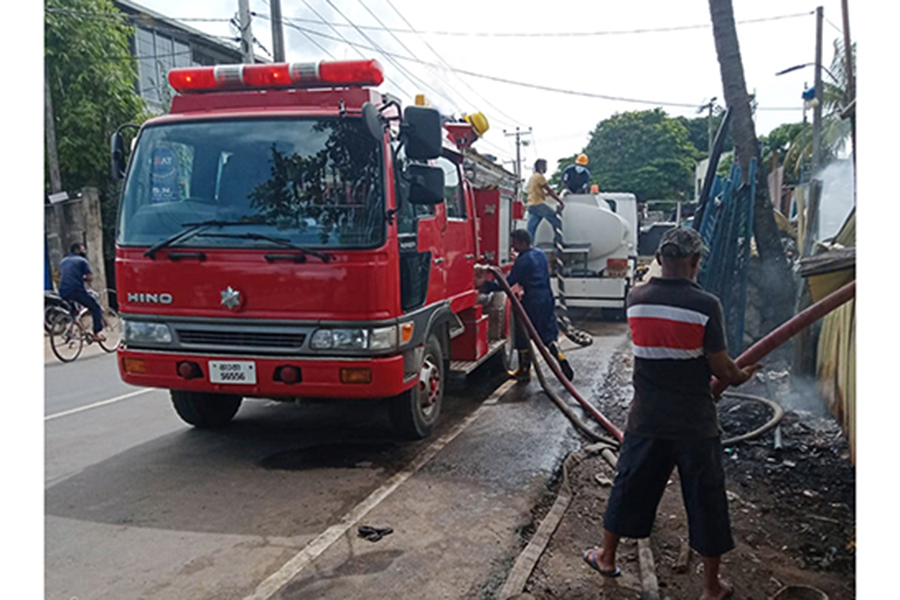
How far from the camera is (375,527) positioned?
12.2 ft

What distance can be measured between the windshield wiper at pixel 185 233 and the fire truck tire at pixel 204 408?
146cm

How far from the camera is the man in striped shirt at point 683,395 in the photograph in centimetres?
297

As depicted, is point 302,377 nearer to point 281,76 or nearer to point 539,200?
point 281,76

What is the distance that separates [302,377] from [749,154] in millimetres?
5567

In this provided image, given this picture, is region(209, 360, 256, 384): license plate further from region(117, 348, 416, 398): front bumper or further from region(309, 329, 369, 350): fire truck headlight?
region(309, 329, 369, 350): fire truck headlight

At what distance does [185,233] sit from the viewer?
14.6 ft

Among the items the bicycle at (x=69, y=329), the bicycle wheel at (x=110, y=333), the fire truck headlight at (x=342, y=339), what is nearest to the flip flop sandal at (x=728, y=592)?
the fire truck headlight at (x=342, y=339)

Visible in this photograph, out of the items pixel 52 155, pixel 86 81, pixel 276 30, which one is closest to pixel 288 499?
pixel 276 30

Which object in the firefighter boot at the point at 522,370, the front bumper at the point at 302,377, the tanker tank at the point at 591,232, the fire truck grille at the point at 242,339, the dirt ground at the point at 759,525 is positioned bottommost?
the dirt ground at the point at 759,525

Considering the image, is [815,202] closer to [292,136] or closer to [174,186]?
[292,136]

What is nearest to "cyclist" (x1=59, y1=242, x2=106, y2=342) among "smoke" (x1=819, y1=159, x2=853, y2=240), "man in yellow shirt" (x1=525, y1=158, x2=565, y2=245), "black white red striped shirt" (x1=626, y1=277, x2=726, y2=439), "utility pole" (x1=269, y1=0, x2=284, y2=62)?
"utility pole" (x1=269, y1=0, x2=284, y2=62)

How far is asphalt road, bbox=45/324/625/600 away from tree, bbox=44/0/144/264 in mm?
10158

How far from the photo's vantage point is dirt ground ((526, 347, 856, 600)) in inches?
126

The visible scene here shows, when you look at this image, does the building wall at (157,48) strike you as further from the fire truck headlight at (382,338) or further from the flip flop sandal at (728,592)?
the flip flop sandal at (728,592)
